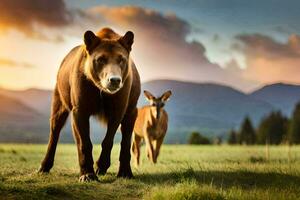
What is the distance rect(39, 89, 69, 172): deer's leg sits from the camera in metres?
13.8

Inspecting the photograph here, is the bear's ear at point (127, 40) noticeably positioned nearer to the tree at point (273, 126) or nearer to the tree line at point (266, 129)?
the tree line at point (266, 129)

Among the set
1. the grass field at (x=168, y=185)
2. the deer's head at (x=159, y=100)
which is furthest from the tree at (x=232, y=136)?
the grass field at (x=168, y=185)

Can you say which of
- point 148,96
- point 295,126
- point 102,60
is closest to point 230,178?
point 102,60

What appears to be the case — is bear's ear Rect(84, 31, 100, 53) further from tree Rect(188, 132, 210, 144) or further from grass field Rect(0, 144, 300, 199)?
tree Rect(188, 132, 210, 144)

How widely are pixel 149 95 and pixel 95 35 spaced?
1029 cm

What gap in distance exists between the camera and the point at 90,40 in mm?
11391

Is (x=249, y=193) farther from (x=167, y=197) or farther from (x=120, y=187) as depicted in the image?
(x=120, y=187)

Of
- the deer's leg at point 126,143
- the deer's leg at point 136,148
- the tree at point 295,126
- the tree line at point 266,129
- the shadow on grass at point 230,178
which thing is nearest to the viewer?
the shadow on grass at point 230,178

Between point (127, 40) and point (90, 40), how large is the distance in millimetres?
683

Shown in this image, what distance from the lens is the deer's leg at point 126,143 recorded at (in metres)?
12.7

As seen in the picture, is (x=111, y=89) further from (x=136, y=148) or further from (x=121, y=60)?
(x=136, y=148)

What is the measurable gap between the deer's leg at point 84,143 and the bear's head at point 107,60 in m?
0.83

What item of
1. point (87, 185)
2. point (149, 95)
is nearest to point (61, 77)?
point (87, 185)

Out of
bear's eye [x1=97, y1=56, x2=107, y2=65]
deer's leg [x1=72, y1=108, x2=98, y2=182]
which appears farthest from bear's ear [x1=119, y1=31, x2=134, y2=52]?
deer's leg [x1=72, y1=108, x2=98, y2=182]
